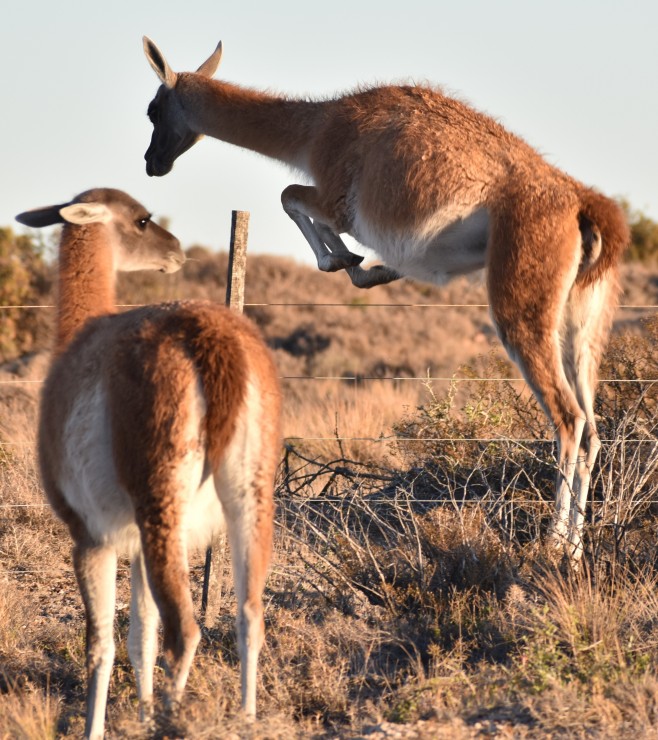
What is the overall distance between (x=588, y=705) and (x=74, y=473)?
7.16ft

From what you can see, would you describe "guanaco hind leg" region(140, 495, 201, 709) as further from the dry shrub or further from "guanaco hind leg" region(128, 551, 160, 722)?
the dry shrub

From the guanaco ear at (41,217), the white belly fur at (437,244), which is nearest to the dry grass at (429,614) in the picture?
the white belly fur at (437,244)

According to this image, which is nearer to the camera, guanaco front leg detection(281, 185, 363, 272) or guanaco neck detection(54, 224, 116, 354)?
guanaco neck detection(54, 224, 116, 354)

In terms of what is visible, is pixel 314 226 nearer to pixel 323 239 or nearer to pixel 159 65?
pixel 323 239

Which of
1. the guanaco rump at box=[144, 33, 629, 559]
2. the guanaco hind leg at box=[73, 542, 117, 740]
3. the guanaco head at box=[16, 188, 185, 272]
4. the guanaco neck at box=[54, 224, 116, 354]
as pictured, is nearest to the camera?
the guanaco hind leg at box=[73, 542, 117, 740]

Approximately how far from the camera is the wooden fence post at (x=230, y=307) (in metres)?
5.73

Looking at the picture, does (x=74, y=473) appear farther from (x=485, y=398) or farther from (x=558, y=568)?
(x=485, y=398)

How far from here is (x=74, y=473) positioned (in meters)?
4.28

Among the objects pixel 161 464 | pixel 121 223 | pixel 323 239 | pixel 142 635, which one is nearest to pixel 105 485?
pixel 161 464

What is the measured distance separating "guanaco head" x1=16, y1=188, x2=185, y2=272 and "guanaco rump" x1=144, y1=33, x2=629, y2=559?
115 centimetres

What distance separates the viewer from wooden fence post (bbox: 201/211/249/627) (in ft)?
18.8

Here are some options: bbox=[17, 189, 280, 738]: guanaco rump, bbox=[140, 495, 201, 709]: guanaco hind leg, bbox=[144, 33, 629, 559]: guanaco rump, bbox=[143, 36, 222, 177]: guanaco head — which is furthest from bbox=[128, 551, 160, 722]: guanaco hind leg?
bbox=[143, 36, 222, 177]: guanaco head

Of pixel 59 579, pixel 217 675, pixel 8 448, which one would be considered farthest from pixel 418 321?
pixel 217 675

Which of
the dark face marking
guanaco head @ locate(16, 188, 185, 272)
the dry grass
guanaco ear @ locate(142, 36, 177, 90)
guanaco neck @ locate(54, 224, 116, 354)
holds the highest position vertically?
guanaco ear @ locate(142, 36, 177, 90)
